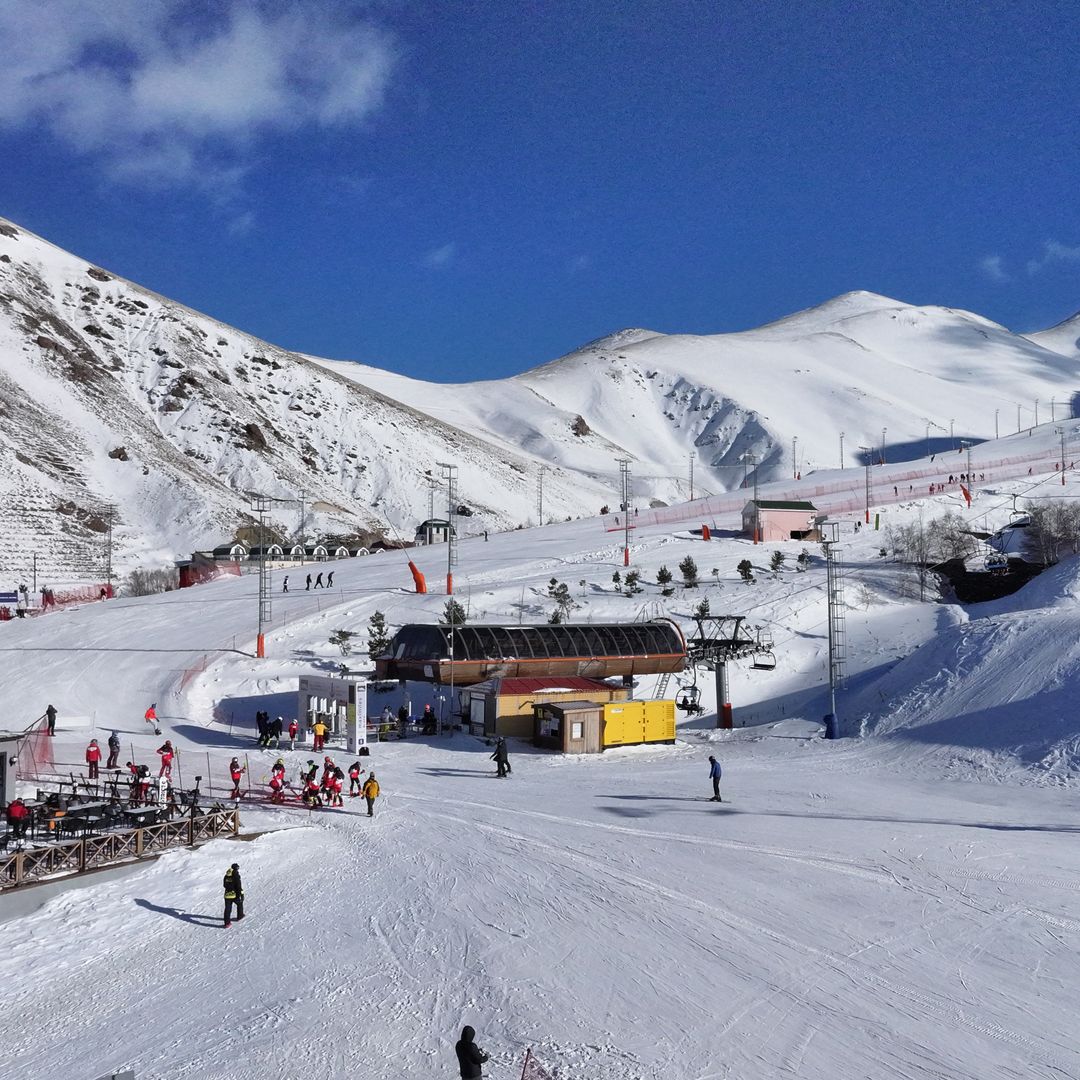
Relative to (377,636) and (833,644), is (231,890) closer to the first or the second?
(833,644)

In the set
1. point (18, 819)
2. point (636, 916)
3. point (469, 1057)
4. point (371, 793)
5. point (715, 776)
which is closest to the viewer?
point (469, 1057)

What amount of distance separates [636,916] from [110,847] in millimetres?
9394

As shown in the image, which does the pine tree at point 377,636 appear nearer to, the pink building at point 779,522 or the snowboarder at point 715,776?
the snowboarder at point 715,776

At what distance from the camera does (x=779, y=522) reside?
7131cm

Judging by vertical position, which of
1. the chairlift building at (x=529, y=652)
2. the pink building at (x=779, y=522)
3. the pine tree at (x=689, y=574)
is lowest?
the chairlift building at (x=529, y=652)

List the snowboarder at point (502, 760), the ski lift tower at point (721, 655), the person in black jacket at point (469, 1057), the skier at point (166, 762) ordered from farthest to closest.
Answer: the ski lift tower at point (721, 655), the snowboarder at point (502, 760), the skier at point (166, 762), the person in black jacket at point (469, 1057)

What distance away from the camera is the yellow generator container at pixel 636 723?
3039cm

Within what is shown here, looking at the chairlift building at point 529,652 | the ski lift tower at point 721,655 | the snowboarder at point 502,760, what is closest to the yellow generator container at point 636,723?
the ski lift tower at point 721,655

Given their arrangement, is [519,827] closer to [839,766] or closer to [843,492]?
[839,766]

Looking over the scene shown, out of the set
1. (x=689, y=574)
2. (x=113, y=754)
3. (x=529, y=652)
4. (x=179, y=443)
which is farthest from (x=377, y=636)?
(x=179, y=443)

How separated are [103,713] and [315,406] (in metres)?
107

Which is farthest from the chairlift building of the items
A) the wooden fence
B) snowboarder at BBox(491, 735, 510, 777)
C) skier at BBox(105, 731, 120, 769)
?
the wooden fence

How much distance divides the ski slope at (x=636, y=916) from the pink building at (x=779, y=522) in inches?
1523

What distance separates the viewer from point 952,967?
1221cm
